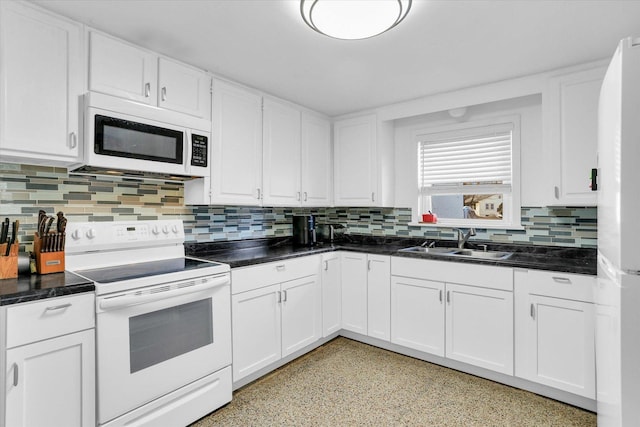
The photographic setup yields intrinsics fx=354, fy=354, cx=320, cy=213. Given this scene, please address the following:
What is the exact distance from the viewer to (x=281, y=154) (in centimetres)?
319

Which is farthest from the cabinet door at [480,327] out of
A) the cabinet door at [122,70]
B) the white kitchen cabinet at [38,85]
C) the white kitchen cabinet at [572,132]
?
the white kitchen cabinet at [38,85]

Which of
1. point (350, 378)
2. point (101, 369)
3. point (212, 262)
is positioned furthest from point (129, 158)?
point (350, 378)

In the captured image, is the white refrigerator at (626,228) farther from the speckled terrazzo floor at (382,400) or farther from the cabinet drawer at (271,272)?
the cabinet drawer at (271,272)

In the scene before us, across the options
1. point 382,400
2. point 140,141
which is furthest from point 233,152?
point 382,400

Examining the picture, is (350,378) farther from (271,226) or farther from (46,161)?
(46,161)

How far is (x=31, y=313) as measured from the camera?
1.49 meters

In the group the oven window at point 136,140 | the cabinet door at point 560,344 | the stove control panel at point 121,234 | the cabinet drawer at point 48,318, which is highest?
the oven window at point 136,140

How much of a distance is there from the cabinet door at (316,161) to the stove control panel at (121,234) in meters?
1.29

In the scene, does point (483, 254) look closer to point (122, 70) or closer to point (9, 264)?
point (122, 70)

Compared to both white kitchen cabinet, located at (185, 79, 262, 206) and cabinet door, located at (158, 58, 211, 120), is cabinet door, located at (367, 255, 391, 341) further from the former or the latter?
cabinet door, located at (158, 58, 211, 120)

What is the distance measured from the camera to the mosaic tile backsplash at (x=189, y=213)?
1996mm

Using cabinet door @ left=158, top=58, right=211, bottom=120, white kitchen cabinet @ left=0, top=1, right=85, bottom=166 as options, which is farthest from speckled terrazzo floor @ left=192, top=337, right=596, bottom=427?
cabinet door @ left=158, top=58, right=211, bottom=120

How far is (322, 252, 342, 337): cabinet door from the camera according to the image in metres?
3.15

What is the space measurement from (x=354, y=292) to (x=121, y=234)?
6.40 ft
